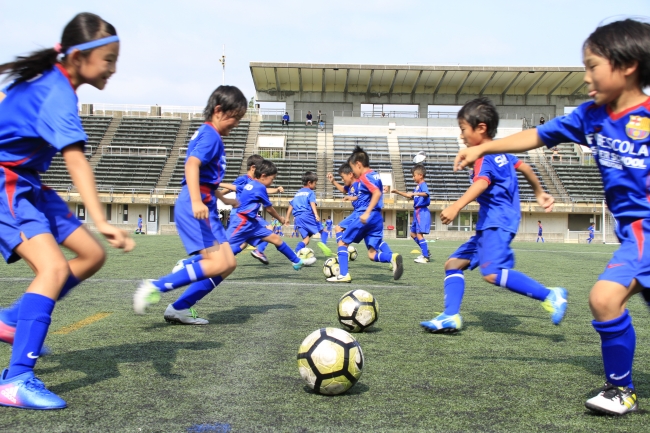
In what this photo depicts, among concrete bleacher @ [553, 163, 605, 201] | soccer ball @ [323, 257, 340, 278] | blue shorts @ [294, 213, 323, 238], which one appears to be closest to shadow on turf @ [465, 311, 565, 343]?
soccer ball @ [323, 257, 340, 278]

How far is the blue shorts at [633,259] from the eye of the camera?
2.56 metres

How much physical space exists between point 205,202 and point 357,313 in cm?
150

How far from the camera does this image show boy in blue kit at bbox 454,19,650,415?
2.57 meters

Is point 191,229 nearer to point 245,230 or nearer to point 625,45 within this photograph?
point 625,45

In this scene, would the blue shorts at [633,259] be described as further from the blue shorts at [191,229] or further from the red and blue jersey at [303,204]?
the red and blue jersey at [303,204]

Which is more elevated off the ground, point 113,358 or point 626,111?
point 626,111

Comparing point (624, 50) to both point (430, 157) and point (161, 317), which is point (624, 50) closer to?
point (161, 317)

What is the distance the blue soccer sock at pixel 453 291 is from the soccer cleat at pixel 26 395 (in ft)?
10.0

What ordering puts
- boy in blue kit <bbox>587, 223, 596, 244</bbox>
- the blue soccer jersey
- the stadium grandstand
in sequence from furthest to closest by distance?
the stadium grandstand, boy in blue kit <bbox>587, 223, 596, 244</bbox>, the blue soccer jersey

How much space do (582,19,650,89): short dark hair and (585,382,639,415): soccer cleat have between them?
4.68 feet

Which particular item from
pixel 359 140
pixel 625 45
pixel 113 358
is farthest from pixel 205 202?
pixel 359 140

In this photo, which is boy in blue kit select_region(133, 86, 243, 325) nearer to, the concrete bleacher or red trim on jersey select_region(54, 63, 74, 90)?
red trim on jersey select_region(54, 63, 74, 90)

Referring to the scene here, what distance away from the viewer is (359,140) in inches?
1626

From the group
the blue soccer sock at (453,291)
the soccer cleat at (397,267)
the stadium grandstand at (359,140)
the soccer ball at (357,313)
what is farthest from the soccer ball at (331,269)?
the stadium grandstand at (359,140)
